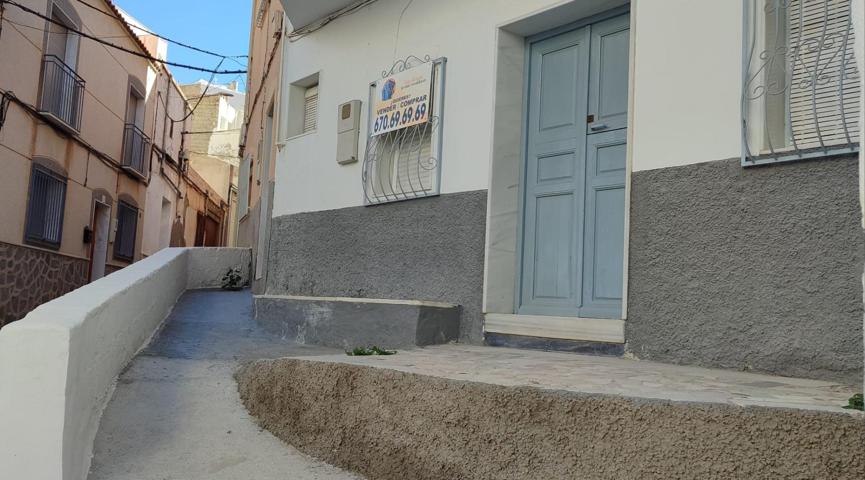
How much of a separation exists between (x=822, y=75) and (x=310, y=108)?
570 centimetres

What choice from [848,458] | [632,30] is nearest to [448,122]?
[632,30]

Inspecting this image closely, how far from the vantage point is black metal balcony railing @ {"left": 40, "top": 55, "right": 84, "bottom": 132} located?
1189 cm

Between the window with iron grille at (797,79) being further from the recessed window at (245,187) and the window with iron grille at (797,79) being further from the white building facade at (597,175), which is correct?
the recessed window at (245,187)

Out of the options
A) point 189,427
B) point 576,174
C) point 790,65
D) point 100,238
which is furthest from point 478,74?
point 100,238

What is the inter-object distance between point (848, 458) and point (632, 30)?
9.90 feet

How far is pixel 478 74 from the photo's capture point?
5449 mm

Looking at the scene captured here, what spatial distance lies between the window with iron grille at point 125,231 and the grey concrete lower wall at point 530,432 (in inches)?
565

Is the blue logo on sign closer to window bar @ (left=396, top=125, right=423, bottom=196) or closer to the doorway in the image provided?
window bar @ (left=396, top=125, right=423, bottom=196)

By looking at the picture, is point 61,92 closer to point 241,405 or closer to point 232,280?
point 232,280

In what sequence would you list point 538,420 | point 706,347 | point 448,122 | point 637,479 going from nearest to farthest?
point 637,479 → point 538,420 → point 706,347 → point 448,122

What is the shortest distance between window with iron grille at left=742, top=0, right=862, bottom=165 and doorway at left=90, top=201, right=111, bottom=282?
14.4 m

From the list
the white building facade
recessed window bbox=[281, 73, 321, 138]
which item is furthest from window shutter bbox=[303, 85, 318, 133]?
the white building facade

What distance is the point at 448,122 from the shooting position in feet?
18.6

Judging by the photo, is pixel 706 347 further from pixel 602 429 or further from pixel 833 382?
pixel 602 429
